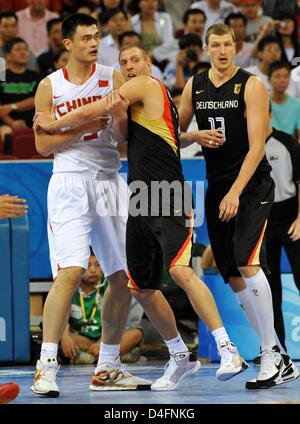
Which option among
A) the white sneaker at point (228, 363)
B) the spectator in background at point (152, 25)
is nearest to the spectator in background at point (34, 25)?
the spectator in background at point (152, 25)

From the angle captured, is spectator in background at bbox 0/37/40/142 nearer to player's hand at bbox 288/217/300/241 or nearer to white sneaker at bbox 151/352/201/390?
player's hand at bbox 288/217/300/241

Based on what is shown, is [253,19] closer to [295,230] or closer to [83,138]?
[295,230]

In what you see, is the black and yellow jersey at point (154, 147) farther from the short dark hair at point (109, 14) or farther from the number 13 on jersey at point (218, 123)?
the short dark hair at point (109, 14)

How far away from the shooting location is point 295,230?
26.3ft

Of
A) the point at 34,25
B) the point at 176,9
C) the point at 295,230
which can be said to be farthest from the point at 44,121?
the point at 176,9

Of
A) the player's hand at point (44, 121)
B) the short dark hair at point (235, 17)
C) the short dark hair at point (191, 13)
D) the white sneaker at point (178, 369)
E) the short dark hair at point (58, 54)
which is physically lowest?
the white sneaker at point (178, 369)

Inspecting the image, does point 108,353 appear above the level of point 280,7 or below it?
below

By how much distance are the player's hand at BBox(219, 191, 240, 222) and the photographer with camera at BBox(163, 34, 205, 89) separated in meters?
5.72

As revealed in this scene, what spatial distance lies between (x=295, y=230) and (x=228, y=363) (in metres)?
2.16

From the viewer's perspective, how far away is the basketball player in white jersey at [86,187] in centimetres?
657

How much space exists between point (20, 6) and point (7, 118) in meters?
3.19

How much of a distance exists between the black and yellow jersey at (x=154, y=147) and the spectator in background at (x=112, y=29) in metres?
5.85

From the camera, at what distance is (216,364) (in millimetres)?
8281

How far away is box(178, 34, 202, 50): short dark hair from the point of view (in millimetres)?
12289
